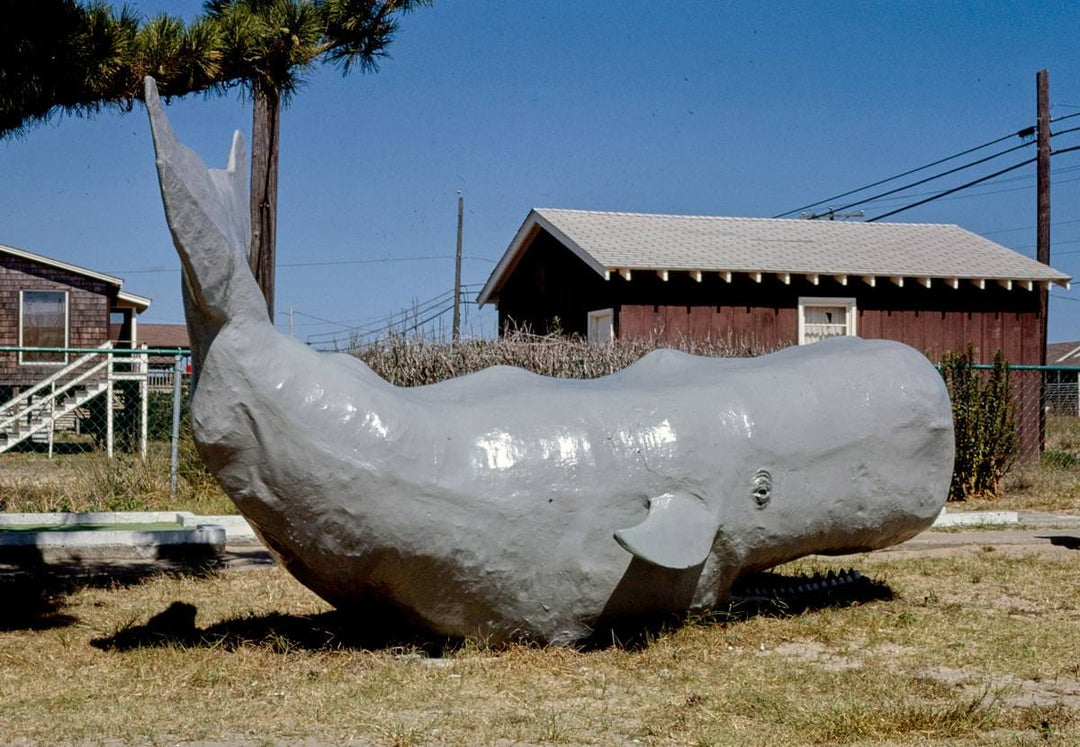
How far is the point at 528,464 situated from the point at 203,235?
211 centimetres

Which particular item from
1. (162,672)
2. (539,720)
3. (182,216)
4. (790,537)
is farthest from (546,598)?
(182,216)

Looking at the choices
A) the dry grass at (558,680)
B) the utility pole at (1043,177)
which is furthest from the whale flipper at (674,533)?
the utility pole at (1043,177)

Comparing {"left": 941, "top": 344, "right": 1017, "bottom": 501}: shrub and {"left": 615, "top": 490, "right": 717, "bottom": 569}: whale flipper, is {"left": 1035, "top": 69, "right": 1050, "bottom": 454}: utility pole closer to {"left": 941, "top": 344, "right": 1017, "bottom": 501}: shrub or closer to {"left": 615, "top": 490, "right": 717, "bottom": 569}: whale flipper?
{"left": 941, "top": 344, "right": 1017, "bottom": 501}: shrub

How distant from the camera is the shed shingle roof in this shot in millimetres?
19391

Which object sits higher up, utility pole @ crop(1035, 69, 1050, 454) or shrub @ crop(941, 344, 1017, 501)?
utility pole @ crop(1035, 69, 1050, 454)

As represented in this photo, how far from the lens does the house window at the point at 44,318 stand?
27.8m

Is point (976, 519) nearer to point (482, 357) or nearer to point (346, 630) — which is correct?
point (482, 357)

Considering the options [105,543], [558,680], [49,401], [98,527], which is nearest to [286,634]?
[558,680]

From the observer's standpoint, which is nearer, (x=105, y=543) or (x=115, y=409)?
(x=105, y=543)

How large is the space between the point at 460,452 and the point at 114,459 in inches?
368

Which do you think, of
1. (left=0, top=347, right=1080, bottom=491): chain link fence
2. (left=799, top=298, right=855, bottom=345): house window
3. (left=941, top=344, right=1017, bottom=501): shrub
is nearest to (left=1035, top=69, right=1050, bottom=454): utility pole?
(left=0, top=347, right=1080, bottom=491): chain link fence

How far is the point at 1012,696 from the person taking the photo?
570cm

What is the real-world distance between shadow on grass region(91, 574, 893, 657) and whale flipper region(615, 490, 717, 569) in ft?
2.26

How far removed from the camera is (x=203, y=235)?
557cm
